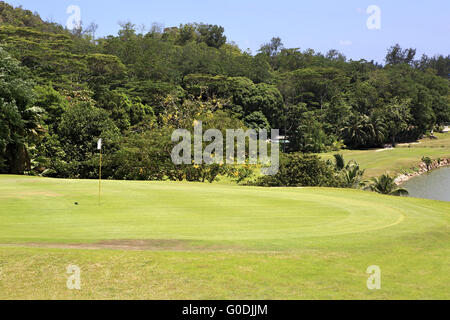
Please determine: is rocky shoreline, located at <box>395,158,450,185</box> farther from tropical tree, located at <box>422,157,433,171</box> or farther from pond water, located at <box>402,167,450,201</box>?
pond water, located at <box>402,167,450,201</box>

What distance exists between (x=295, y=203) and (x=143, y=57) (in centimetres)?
8547

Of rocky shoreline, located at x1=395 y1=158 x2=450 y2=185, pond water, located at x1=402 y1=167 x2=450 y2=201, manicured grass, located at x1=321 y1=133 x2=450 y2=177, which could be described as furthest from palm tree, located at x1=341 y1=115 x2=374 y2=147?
pond water, located at x1=402 y1=167 x2=450 y2=201

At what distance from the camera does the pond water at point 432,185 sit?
1978 inches

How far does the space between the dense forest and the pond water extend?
2209 centimetres

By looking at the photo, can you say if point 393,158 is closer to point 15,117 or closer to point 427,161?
point 427,161

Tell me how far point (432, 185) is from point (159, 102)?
42513 mm

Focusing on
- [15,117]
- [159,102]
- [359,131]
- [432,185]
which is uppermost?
[159,102]

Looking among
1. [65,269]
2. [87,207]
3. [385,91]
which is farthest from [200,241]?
[385,91]

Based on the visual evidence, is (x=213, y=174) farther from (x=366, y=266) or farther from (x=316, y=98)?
(x=316, y=98)

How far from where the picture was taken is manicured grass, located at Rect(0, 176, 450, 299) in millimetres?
7719

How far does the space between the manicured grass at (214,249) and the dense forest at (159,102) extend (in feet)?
75.9

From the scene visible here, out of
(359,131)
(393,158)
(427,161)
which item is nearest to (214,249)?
(393,158)

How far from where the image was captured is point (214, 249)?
988 cm

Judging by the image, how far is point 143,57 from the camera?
318ft
